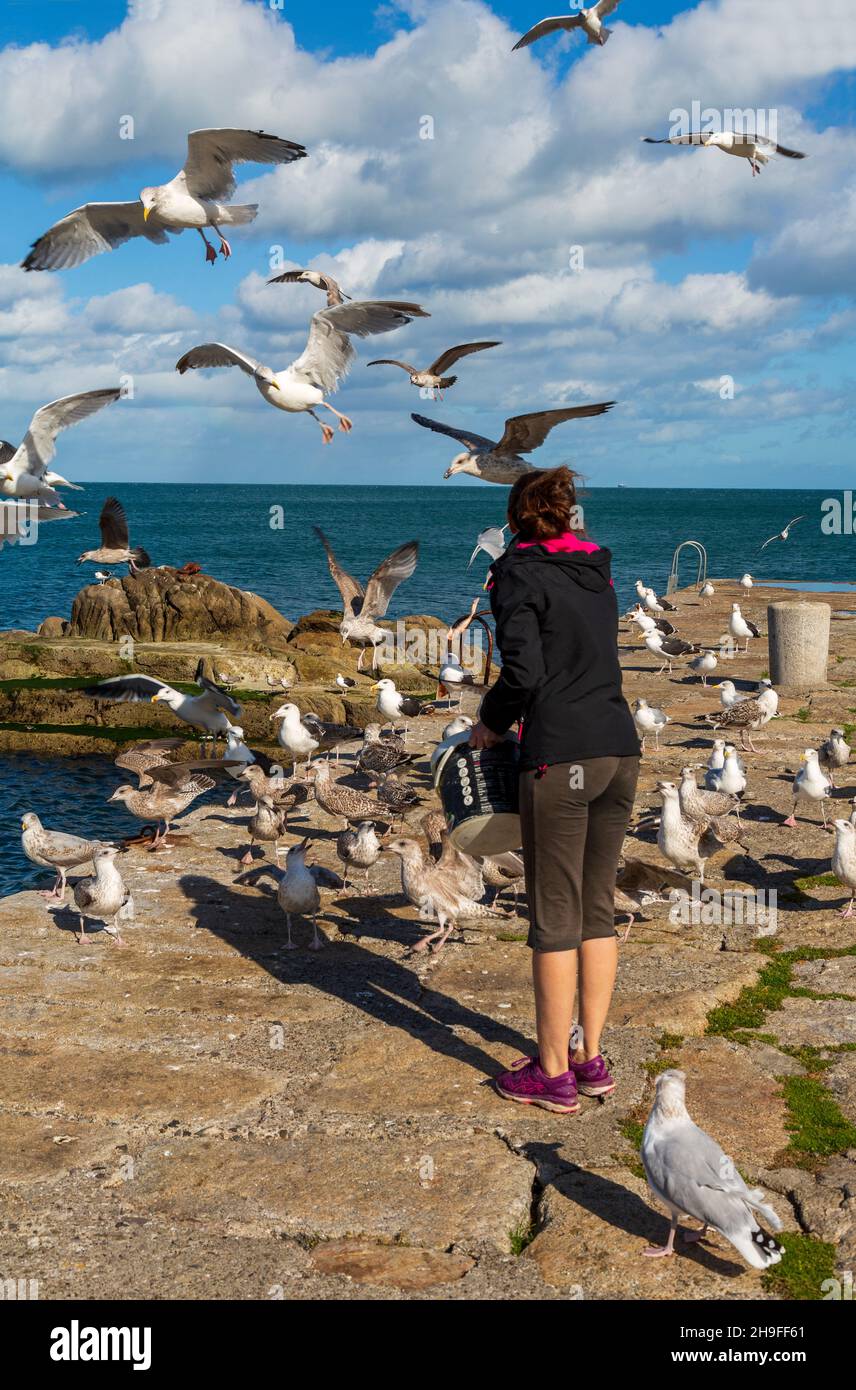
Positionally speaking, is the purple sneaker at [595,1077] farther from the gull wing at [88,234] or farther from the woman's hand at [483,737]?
the gull wing at [88,234]

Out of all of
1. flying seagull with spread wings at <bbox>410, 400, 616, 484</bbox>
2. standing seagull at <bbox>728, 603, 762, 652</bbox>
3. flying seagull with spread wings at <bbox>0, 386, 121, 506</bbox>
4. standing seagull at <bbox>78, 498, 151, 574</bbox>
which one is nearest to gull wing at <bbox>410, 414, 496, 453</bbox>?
flying seagull with spread wings at <bbox>410, 400, 616, 484</bbox>

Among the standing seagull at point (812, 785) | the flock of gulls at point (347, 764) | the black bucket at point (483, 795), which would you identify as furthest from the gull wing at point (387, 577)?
the black bucket at point (483, 795)

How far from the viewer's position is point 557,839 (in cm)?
425

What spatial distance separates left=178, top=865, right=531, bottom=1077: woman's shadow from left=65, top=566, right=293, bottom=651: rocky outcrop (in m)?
18.2

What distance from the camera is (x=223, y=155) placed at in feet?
30.9

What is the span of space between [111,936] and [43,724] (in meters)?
13.5

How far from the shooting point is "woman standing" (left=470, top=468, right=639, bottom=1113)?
13.8ft

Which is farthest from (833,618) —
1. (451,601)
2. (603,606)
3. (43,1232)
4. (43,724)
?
(451,601)

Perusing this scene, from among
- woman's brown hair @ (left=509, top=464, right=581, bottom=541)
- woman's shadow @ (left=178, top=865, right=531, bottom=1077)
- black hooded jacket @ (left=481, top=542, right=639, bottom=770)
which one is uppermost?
woman's brown hair @ (left=509, top=464, right=581, bottom=541)

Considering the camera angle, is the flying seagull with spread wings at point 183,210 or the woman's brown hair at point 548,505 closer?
the woman's brown hair at point 548,505

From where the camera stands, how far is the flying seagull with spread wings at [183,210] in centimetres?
927

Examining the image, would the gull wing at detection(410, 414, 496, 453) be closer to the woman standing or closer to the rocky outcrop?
the woman standing

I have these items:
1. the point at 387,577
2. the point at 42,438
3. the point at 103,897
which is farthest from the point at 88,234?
the point at 387,577

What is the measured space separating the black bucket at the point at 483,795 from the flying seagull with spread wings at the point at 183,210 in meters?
5.92
